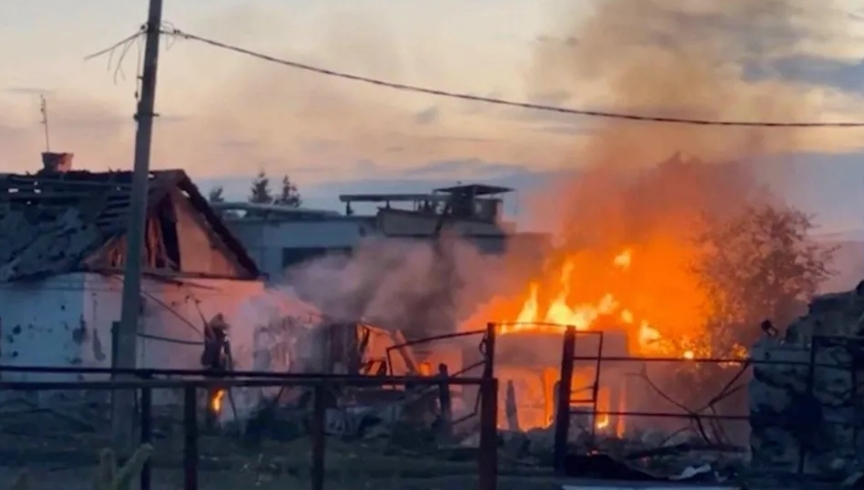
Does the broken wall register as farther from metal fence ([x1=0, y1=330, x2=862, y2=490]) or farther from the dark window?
the dark window

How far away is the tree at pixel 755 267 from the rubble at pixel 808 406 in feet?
84.7

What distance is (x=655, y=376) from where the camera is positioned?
42.5 meters

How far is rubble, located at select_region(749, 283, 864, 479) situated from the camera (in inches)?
765

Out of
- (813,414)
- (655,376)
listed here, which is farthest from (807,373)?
(655,376)

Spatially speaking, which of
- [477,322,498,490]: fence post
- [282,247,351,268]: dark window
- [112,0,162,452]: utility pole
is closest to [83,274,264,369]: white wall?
[112,0,162,452]: utility pole

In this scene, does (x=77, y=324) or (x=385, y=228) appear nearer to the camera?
→ (x=77, y=324)

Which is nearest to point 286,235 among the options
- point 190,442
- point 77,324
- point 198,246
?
point 198,246

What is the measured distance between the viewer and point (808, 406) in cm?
1995

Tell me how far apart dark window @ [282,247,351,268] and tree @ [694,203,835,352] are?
39.7 ft

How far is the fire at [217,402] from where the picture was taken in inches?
963

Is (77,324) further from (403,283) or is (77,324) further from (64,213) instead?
(403,283)

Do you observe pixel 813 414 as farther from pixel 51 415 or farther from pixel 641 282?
pixel 641 282

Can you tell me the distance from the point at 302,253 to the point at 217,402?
86.4ft

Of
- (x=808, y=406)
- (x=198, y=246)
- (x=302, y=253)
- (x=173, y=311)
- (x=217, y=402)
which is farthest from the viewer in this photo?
(x=302, y=253)
